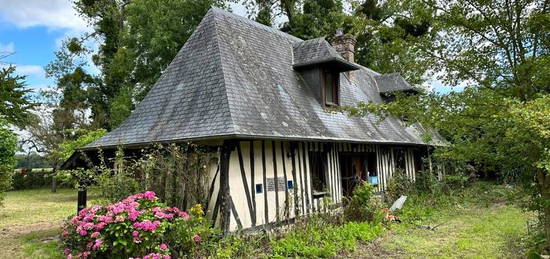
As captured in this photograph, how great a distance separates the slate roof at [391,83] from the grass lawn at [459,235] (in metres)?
6.39

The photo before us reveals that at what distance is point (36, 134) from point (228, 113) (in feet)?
63.9

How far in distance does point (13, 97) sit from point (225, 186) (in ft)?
13.7

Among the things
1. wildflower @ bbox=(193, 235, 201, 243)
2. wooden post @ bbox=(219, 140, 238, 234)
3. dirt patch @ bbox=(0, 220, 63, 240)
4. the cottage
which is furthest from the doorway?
dirt patch @ bbox=(0, 220, 63, 240)

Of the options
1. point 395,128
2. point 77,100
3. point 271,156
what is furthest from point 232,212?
point 77,100

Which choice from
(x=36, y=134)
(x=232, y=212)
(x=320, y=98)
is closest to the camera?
(x=232, y=212)

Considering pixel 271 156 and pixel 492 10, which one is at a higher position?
pixel 492 10

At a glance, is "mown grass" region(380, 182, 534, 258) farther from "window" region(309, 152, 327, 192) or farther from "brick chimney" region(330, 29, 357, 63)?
"brick chimney" region(330, 29, 357, 63)

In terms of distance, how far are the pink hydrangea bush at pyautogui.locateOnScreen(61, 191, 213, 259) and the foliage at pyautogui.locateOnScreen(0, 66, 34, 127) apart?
2.57 meters

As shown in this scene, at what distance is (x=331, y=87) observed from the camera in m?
11.7

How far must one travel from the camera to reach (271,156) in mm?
8125

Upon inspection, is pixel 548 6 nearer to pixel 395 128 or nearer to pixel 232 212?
pixel 232 212

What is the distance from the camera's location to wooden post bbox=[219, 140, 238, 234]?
6930 mm

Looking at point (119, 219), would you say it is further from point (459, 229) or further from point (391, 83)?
point (391, 83)

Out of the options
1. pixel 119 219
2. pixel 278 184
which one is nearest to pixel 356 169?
pixel 278 184
